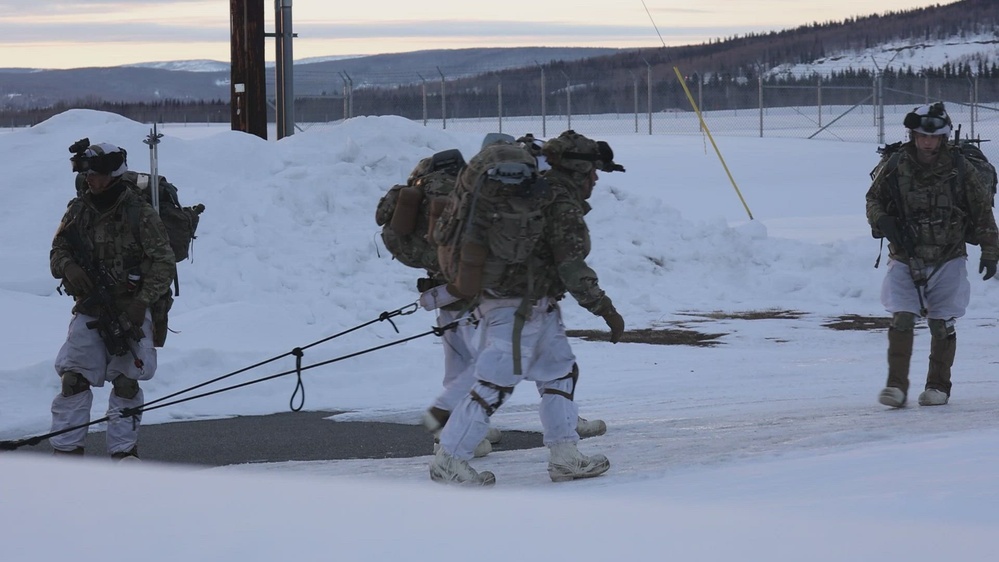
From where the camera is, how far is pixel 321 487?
10.7 ft

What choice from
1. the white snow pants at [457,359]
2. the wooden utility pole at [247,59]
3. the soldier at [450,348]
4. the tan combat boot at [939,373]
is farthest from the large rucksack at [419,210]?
the wooden utility pole at [247,59]

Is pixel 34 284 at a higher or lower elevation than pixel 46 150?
lower

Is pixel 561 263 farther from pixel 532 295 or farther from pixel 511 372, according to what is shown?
pixel 511 372

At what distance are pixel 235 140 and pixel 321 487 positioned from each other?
1643 centimetres

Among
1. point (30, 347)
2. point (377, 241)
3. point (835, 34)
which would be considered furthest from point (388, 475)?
point (835, 34)

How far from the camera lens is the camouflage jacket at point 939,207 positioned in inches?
319

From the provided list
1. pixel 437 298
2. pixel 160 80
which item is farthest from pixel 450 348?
pixel 160 80

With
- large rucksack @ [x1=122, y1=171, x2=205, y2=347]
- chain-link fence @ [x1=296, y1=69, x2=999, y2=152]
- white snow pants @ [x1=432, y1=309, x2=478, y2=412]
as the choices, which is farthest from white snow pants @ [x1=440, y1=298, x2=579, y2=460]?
chain-link fence @ [x1=296, y1=69, x2=999, y2=152]

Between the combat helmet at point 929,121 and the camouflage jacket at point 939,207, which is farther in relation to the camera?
the camouflage jacket at point 939,207

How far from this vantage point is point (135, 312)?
23.6 ft

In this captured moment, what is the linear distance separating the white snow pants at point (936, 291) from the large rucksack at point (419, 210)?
114 inches

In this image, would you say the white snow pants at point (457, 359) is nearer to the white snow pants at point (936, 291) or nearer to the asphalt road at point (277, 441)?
the asphalt road at point (277, 441)

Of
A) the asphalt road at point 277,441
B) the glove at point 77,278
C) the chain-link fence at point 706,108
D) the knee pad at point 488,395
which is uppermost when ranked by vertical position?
the chain-link fence at point 706,108

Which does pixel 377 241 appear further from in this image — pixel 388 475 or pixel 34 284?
pixel 388 475
